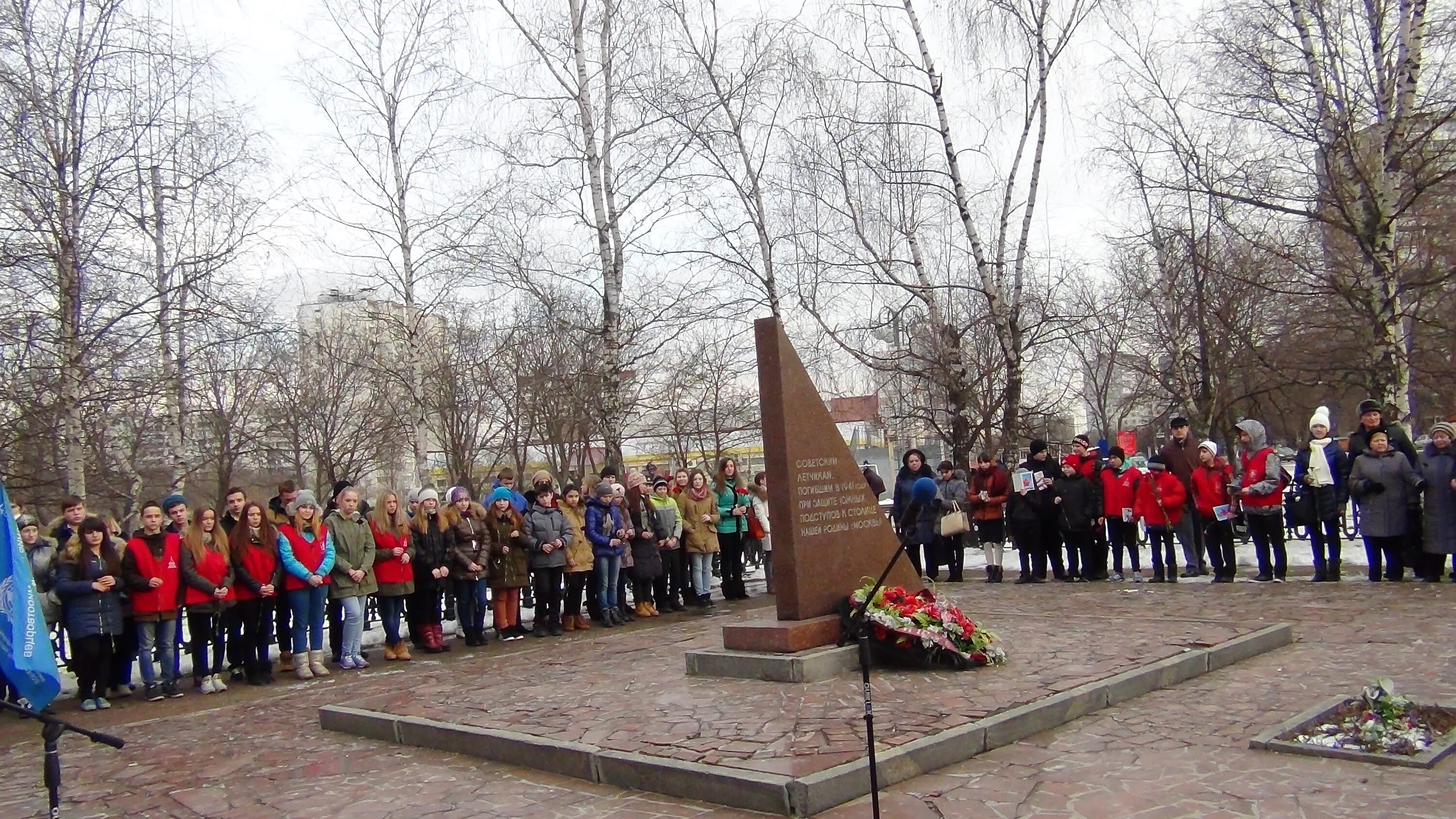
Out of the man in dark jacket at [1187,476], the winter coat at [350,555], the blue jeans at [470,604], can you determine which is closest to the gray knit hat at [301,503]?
the winter coat at [350,555]

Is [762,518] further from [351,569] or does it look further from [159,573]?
[159,573]

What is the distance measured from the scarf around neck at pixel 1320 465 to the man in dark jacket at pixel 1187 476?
1266 mm

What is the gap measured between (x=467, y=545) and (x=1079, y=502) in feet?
25.7

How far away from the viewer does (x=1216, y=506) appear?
12.9 meters

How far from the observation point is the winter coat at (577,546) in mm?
12930

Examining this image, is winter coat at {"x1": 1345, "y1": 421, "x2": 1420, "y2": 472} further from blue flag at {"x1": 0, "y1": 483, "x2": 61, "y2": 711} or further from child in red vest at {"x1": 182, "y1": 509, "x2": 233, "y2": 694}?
blue flag at {"x1": 0, "y1": 483, "x2": 61, "y2": 711}

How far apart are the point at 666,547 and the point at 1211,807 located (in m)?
9.82

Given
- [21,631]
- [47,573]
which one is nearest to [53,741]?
[21,631]

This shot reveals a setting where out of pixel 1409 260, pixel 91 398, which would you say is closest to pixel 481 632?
pixel 91 398

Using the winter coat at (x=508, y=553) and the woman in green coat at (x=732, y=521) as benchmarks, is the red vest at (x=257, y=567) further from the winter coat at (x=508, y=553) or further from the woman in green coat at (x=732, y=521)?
the woman in green coat at (x=732, y=521)

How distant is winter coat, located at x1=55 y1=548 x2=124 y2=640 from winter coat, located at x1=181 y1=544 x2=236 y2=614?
1.89 ft

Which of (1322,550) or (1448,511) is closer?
(1448,511)

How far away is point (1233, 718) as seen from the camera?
6.50 metres

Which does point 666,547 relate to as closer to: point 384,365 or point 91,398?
point 91,398
